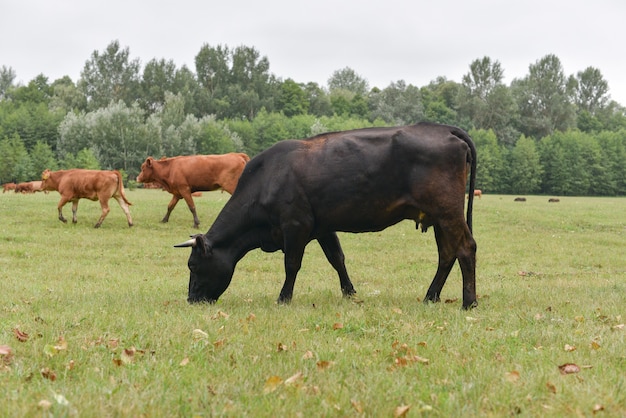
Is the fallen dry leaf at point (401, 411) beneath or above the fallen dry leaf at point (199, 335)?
above

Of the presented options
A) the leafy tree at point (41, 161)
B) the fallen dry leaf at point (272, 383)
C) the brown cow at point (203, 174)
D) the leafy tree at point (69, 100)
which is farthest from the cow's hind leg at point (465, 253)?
the leafy tree at point (69, 100)

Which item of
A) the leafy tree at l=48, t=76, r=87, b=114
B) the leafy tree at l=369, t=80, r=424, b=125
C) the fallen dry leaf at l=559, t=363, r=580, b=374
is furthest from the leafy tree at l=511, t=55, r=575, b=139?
the fallen dry leaf at l=559, t=363, r=580, b=374

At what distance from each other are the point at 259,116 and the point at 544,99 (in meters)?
53.0

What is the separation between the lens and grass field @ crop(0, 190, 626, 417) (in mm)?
3609

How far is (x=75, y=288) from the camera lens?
9.42m

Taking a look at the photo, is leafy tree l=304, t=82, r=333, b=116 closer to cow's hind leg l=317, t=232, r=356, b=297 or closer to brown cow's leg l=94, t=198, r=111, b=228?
brown cow's leg l=94, t=198, r=111, b=228

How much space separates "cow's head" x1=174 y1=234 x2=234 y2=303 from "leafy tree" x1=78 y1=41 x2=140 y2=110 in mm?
83560

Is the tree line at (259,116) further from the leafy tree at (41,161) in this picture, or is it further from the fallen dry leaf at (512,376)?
the fallen dry leaf at (512,376)

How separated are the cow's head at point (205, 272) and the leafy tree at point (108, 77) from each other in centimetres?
8356

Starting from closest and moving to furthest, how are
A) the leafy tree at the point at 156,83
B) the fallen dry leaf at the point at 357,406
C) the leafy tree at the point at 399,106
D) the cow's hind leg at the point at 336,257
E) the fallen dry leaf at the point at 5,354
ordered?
the fallen dry leaf at the point at 357,406 < the fallen dry leaf at the point at 5,354 < the cow's hind leg at the point at 336,257 < the leafy tree at the point at 156,83 < the leafy tree at the point at 399,106

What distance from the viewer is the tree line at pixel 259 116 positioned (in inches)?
2557

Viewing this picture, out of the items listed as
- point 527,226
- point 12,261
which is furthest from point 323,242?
point 527,226

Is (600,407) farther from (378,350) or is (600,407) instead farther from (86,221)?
(86,221)

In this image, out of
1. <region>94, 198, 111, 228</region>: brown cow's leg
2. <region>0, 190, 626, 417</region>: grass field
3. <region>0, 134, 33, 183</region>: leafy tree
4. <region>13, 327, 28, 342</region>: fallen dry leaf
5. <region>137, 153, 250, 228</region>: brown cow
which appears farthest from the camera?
<region>0, 134, 33, 183</region>: leafy tree
